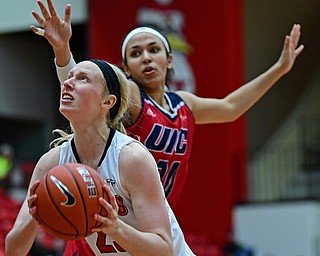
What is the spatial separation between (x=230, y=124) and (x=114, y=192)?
10920 millimetres

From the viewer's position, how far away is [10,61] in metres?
19.1

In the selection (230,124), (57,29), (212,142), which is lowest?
(212,142)

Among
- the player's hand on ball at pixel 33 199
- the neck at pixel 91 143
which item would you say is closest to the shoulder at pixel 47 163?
the neck at pixel 91 143

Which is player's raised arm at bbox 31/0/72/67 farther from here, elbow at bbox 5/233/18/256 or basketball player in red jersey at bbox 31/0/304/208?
elbow at bbox 5/233/18/256

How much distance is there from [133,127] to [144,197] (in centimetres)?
109

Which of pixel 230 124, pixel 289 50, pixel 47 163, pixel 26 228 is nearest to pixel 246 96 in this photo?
Result: pixel 289 50

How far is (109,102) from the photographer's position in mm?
4238

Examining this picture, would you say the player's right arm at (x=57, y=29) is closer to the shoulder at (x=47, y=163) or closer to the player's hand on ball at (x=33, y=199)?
the shoulder at (x=47, y=163)

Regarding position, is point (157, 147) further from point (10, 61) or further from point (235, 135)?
point (10, 61)

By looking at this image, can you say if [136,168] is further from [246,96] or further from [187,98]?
[246,96]

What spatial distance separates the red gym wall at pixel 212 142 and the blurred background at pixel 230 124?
0.02 m

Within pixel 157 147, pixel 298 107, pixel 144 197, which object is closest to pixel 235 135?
pixel 298 107

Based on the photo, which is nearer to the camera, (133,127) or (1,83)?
(133,127)

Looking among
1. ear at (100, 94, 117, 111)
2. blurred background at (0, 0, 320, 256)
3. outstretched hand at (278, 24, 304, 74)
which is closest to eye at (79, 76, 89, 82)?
ear at (100, 94, 117, 111)
